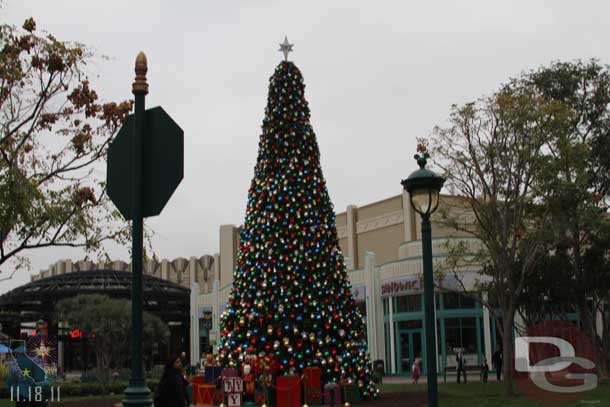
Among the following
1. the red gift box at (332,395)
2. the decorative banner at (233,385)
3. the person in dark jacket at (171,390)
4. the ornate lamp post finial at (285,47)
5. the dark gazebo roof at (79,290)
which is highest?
the ornate lamp post finial at (285,47)

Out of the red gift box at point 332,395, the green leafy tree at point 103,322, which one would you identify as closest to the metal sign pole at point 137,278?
the red gift box at point 332,395

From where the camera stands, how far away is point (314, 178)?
22047mm

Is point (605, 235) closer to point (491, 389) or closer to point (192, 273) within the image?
point (491, 389)

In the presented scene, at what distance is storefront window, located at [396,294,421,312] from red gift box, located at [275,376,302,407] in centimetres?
2394

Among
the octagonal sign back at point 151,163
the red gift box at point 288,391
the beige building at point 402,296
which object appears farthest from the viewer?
the beige building at point 402,296

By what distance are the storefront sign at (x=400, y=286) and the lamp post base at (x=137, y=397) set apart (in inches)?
1524

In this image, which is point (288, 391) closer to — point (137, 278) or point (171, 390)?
point (171, 390)

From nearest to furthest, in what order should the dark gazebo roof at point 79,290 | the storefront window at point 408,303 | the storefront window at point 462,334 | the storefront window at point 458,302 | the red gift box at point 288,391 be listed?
the red gift box at point 288,391, the storefront window at point 462,334, the storefront window at point 458,302, the storefront window at point 408,303, the dark gazebo roof at point 79,290

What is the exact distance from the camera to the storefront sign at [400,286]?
1686 inches

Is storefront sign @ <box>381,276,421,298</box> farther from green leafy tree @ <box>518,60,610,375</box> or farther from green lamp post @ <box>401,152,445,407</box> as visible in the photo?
green lamp post @ <box>401,152,445,407</box>

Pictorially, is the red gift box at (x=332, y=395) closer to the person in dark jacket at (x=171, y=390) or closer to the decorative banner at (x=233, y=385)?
the decorative banner at (x=233, y=385)

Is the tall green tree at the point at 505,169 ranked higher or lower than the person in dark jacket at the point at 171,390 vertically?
higher

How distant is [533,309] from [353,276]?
14.0 meters

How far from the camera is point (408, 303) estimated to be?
4381 cm
